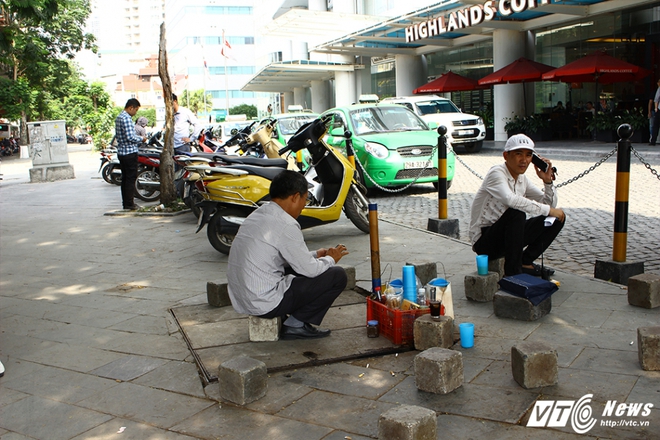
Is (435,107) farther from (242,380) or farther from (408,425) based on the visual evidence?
(408,425)

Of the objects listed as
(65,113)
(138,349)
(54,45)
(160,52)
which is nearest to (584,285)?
(138,349)

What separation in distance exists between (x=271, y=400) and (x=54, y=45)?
133ft

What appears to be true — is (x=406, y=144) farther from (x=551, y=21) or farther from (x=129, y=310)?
(x=551, y=21)

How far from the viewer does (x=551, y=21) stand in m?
21.0

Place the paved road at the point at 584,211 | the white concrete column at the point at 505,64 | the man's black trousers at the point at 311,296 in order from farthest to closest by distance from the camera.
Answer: the white concrete column at the point at 505,64
the paved road at the point at 584,211
the man's black trousers at the point at 311,296

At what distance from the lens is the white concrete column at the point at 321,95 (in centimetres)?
4184

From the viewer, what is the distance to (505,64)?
73.7 ft

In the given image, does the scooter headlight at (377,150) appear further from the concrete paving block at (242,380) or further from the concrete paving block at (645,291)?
the concrete paving block at (242,380)

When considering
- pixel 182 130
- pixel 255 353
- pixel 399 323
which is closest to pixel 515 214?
pixel 399 323

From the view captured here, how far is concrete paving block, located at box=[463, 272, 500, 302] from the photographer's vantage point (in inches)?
196

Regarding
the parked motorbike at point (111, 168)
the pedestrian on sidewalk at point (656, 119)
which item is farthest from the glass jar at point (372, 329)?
the pedestrian on sidewalk at point (656, 119)

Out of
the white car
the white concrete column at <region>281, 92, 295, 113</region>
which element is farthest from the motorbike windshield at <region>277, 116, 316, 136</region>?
the white concrete column at <region>281, 92, 295, 113</region>

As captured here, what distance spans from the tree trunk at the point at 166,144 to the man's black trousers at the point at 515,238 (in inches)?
263

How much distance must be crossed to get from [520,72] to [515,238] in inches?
656
